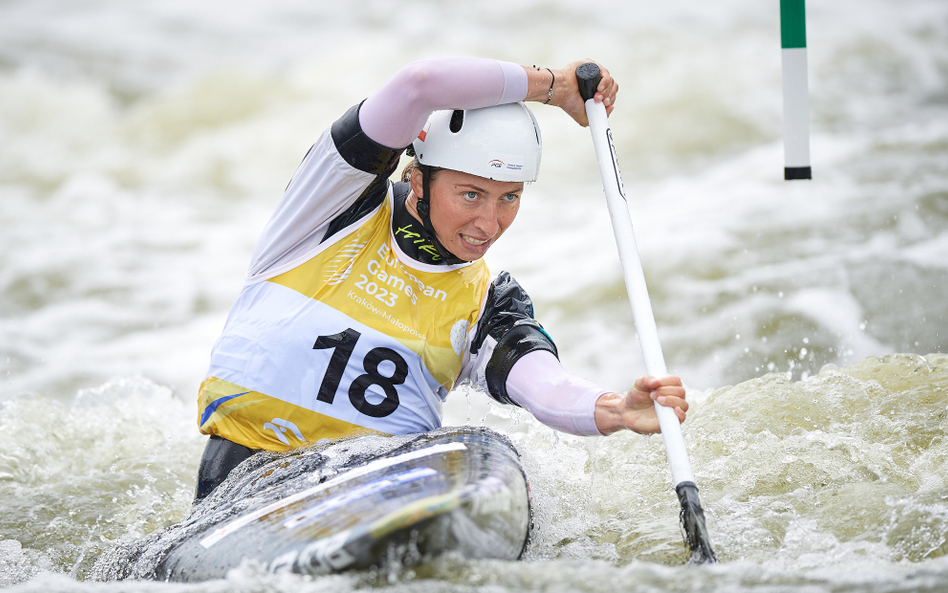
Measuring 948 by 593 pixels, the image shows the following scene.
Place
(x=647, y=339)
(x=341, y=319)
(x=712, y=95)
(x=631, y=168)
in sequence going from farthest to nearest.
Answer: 1. (x=712, y=95)
2. (x=631, y=168)
3. (x=341, y=319)
4. (x=647, y=339)

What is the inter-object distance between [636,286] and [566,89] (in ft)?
2.15

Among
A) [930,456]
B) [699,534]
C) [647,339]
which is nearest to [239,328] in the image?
[647,339]

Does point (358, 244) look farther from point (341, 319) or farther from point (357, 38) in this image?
point (357, 38)

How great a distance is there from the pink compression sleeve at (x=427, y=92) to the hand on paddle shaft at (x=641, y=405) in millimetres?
937

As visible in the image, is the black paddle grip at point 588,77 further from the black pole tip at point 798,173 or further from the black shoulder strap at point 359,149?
the black pole tip at point 798,173

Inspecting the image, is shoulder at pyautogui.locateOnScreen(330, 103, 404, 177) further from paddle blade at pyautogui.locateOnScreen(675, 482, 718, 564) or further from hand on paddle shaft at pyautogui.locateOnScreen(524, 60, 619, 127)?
paddle blade at pyautogui.locateOnScreen(675, 482, 718, 564)

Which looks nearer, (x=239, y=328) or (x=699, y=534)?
(x=699, y=534)

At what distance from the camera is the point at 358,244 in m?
2.78

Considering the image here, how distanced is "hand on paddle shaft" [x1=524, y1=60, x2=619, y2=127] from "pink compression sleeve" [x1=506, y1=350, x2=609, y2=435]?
2.55ft

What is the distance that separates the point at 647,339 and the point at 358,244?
37.4 inches

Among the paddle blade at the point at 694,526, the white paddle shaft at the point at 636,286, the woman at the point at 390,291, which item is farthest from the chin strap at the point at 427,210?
the paddle blade at the point at 694,526

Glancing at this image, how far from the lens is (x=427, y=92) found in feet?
8.00

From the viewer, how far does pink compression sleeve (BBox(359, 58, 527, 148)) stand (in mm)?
2432

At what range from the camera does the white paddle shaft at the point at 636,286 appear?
7.59ft
